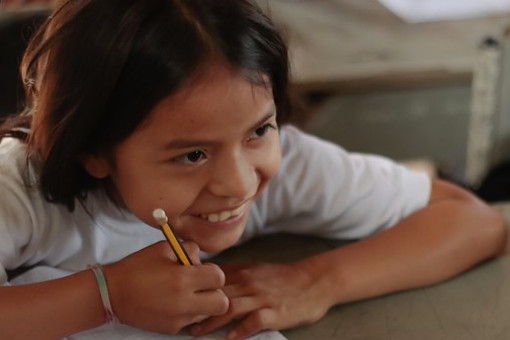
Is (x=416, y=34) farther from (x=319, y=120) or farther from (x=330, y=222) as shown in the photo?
(x=330, y=222)

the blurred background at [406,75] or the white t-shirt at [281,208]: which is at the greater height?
the white t-shirt at [281,208]

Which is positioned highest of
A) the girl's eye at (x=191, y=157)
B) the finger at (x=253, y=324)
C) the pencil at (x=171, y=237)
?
the girl's eye at (x=191, y=157)

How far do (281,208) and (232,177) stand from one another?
0.23 m

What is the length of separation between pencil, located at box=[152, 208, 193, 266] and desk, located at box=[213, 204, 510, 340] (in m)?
0.15

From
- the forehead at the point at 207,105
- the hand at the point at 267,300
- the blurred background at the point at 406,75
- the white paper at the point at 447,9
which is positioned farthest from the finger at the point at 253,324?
the white paper at the point at 447,9

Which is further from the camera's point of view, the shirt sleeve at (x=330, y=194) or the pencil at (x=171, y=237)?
the shirt sleeve at (x=330, y=194)

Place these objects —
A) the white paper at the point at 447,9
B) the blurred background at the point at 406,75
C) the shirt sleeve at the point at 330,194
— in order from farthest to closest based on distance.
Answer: the white paper at the point at 447,9, the blurred background at the point at 406,75, the shirt sleeve at the point at 330,194

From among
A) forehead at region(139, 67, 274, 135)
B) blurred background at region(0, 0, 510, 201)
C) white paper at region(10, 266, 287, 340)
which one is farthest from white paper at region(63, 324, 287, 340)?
blurred background at region(0, 0, 510, 201)

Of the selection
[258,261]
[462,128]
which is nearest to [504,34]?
[462,128]

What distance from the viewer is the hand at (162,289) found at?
0.73 m

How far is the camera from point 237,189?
2.44 ft

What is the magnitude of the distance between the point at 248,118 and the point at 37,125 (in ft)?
0.77

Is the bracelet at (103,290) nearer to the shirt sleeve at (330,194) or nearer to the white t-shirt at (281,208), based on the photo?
the white t-shirt at (281,208)

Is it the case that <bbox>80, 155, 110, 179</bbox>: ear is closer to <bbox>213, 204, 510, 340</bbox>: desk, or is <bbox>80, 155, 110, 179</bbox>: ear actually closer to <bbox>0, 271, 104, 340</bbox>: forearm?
<bbox>0, 271, 104, 340</bbox>: forearm
